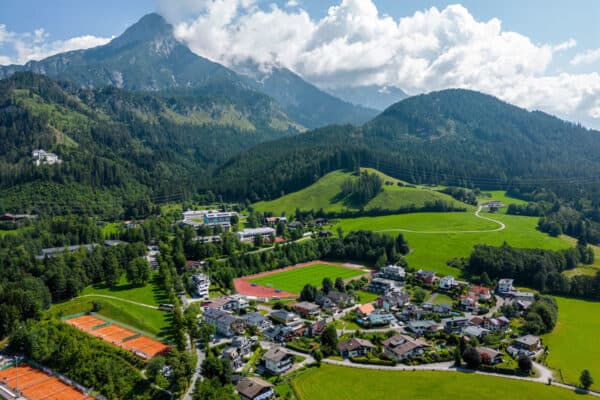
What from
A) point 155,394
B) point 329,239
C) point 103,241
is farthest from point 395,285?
point 103,241

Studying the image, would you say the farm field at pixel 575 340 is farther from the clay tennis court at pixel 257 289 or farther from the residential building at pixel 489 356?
the clay tennis court at pixel 257 289

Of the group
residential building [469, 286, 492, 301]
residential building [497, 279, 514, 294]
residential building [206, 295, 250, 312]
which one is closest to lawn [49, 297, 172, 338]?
residential building [206, 295, 250, 312]

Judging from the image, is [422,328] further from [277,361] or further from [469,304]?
[277,361]

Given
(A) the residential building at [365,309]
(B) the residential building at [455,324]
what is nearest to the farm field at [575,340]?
(B) the residential building at [455,324]

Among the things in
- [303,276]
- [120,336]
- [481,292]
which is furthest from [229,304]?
[481,292]

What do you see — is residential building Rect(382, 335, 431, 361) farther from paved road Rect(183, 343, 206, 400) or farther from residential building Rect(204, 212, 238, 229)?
residential building Rect(204, 212, 238, 229)

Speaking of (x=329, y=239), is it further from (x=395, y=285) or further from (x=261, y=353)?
(x=261, y=353)
